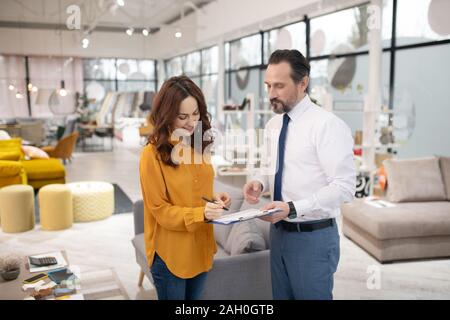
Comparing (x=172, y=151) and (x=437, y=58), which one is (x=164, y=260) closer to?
(x=172, y=151)

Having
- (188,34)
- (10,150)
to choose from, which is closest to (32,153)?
(10,150)

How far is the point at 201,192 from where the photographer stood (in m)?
1.84

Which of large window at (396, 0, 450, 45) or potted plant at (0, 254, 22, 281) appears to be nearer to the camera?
potted plant at (0, 254, 22, 281)

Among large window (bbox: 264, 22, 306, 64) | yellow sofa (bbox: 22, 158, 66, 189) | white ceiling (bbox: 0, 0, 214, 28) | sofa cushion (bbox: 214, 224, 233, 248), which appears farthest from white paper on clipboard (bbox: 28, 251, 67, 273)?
white ceiling (bbox: 0, 0, 214, 28)

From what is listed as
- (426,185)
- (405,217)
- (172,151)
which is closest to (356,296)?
(405,217)

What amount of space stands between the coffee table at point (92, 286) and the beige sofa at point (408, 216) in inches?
94.4

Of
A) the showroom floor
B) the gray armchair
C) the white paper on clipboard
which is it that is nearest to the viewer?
the gray armchair

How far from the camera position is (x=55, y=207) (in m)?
5.13

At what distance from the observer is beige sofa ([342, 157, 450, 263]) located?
403 cm

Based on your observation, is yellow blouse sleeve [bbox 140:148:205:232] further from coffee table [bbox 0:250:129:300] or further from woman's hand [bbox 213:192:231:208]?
coffee table [bbox 0:250:129:300]

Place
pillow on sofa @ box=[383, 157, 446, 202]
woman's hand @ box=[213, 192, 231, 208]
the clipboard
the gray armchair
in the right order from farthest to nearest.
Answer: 1. pillow on sofa @ box=[383, 157, 446, 202]
2. the gray armchair
3. woman's hand @ box=[213, 192, 231, 208]
4. the clipboard

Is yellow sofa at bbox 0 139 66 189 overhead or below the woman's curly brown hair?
below

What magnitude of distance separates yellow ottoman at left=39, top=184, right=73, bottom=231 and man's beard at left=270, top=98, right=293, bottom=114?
3941 millimetres

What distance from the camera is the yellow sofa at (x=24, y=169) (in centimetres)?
569
